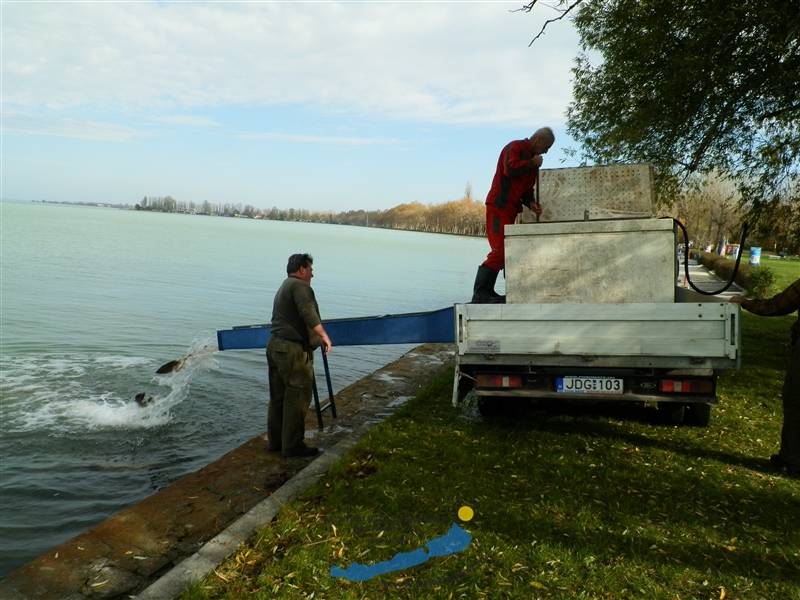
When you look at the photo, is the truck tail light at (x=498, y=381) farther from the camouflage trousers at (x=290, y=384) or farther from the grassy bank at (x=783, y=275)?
the grassy bank at (x=783, y=275)

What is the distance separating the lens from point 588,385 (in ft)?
18.2

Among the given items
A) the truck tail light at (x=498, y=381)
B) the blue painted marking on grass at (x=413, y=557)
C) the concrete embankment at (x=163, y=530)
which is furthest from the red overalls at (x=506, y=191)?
the blue painted marking on grass at (x=413, y=557)

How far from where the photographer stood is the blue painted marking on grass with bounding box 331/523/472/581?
3.70 metres

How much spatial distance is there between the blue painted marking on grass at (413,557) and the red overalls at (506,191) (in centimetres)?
343

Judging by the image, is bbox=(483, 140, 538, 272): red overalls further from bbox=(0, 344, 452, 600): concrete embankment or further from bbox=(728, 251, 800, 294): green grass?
bbox=(728, 251, 800, 294): green grass

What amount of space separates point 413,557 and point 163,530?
212cm

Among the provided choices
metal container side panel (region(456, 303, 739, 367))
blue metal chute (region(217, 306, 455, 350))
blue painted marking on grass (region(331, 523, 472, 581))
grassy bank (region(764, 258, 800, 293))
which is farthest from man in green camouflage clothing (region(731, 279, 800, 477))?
grassy bank (region(764, 258, 800, 293))

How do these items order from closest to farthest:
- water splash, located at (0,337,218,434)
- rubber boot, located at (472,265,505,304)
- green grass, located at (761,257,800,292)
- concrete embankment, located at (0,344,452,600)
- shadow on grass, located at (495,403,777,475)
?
concrete embankment, located at (0,344,452,600) → shadow on grass, located at (495,403,777,475) → rubber boot, located at (472,265,505,304) → water splash, located at (0,337,218,434) → green grass, located at (761,257,800,292)

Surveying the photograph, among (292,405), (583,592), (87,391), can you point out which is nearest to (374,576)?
(583,592)

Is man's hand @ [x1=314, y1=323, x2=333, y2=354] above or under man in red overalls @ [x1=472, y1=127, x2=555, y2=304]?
under

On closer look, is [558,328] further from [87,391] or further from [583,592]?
[87,391]

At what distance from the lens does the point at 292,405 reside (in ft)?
19.9

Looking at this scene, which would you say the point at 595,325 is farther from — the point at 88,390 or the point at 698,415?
the point at 88,390

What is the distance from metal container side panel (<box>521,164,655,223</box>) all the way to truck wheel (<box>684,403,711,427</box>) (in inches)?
86.8
